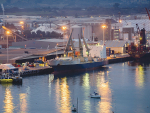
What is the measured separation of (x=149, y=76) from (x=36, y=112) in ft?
53.2

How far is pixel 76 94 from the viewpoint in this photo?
24141 millimetres

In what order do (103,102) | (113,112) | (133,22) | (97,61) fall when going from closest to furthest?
(113,112)
(103,102)
(97,61)
(133,22)

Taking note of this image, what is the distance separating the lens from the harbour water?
66.7ft

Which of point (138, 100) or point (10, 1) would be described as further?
point (10, 1)

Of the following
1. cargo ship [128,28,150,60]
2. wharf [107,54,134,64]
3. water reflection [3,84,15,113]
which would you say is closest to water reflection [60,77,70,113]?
water reflection [3,84,15,113]

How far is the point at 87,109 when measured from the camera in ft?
66.0

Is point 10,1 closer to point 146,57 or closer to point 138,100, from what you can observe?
point 146,57

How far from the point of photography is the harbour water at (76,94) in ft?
66.7

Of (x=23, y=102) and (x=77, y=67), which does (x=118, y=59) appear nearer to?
(x=77, y=67)

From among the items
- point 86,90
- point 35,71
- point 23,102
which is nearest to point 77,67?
point 35,71

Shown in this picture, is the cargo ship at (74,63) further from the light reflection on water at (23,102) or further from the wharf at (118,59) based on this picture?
the light reflection on water at (23,102)


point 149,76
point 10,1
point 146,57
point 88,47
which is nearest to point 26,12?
point 10,1

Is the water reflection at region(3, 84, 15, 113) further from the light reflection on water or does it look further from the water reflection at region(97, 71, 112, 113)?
the water reflection at region(97, 71, 112, 113)

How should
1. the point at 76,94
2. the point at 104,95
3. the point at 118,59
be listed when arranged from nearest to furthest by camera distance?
the point at 104,95
the point at 76,94
the point at 118,59
